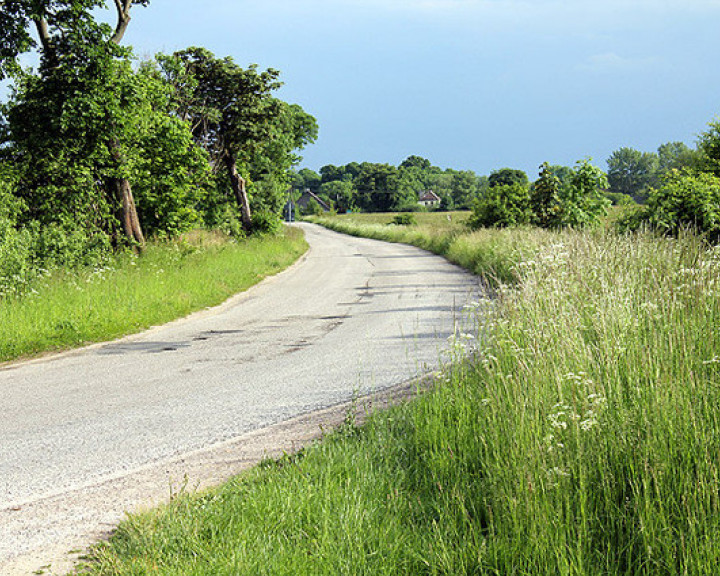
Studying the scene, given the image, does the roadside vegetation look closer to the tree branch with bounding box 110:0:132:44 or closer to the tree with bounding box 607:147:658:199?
the tree branch with bounding box 110:0:132:44

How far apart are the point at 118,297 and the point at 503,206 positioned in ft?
71.7

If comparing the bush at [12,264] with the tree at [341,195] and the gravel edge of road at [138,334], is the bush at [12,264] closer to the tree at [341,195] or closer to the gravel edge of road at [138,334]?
the gravel edge of road at [138,334]

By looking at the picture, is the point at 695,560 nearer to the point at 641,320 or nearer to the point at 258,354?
the point at 641,320

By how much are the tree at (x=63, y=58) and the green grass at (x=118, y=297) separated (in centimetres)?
403

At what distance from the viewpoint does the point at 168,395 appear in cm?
779

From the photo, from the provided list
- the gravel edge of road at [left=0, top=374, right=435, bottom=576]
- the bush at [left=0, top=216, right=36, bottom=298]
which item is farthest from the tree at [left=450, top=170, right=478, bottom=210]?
the gravel edge of road at [left=0, top=374, right=435, bottom=576]

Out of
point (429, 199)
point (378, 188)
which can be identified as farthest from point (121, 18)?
point (429, 199)

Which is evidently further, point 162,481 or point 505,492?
point 162,481

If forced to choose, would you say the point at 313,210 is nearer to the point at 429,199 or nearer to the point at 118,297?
the point at 429,199

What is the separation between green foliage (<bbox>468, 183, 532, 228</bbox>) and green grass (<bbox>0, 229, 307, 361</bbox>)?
44.9 ft

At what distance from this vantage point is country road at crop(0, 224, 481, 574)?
4.73m

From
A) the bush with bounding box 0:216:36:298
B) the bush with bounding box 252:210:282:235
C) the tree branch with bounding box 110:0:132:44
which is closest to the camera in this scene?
the bush with bounding box 0:216:36:298

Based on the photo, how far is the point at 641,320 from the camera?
5.44 meters

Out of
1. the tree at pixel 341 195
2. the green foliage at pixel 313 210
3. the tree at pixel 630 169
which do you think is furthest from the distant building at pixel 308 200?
the tree at pixel 630 169
